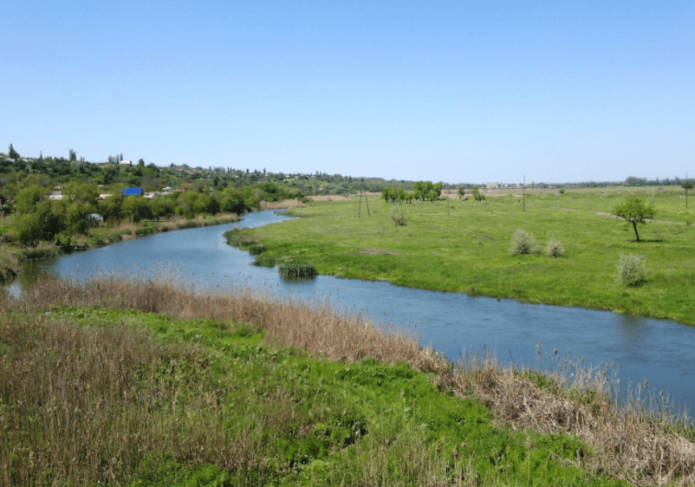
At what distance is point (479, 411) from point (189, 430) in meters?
7.00

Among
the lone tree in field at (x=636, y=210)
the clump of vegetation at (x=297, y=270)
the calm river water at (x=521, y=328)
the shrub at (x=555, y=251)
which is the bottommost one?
the calm river water at (x=521, y=328)

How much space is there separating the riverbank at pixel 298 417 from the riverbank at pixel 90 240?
31918mm

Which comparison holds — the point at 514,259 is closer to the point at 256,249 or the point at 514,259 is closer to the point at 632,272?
the point at 632,272

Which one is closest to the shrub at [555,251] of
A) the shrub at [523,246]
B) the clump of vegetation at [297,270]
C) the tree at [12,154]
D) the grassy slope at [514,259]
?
the grassy slope at [514,259]

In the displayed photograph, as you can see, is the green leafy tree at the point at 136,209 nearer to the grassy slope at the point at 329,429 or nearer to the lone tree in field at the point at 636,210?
the lone tree in field at the point at 636,210

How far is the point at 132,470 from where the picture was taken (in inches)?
308

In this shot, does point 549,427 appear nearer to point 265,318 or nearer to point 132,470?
point 132,470

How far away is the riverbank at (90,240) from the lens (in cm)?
4100

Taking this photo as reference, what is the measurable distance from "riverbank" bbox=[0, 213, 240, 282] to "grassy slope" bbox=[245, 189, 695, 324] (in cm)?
1900

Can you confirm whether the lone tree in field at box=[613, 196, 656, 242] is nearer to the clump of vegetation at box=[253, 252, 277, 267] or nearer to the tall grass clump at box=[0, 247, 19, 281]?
the clump of vegetation at box=[253, 252, 277, 267]

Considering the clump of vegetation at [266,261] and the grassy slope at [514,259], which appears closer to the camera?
the grassy slope at [514,259]

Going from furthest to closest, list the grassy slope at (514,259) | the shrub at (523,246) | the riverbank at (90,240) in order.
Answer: the shrub at (523,246), the riverbank at (90,240), the grassy slope at (514,259)

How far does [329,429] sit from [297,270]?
3335 cm

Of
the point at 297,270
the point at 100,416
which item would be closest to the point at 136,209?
the point at 297,270
